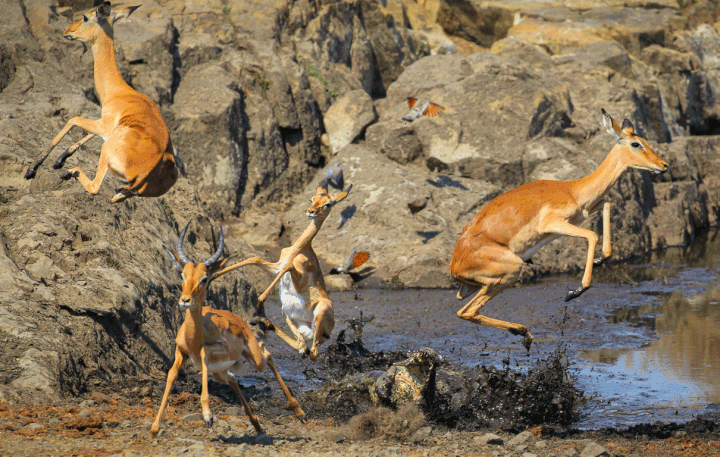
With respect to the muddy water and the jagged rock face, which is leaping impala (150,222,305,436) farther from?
the muddy water

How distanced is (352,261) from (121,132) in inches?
315

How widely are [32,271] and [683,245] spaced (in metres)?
14.5

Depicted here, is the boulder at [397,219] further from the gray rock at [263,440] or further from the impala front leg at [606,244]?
the gray rock at [263,440]

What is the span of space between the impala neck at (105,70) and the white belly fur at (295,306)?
2.41 meters

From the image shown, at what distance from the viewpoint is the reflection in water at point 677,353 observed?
830cm

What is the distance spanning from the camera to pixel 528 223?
22.5ft

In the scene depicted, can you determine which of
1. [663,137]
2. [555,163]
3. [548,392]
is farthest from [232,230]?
[663,137]

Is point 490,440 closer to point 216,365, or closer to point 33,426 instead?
point 216,365

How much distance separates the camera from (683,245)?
17.2 m

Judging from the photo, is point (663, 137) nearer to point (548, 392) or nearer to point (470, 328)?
point (470, 328)

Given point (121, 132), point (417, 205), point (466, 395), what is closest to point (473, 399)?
point (466, 395)

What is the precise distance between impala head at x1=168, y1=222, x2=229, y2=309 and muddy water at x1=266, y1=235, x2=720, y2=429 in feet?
10.2

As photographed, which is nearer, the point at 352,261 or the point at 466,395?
the point at 466,395

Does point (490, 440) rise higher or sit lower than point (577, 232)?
lower
